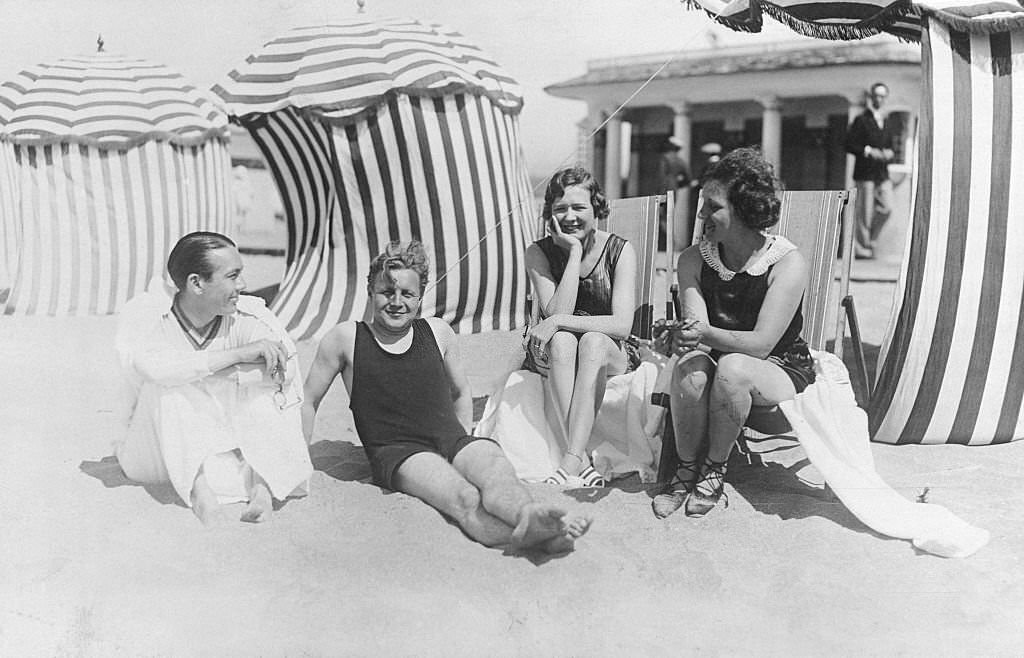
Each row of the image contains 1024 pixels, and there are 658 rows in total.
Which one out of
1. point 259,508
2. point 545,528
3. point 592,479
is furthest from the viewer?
point 592,479

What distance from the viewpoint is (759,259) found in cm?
258

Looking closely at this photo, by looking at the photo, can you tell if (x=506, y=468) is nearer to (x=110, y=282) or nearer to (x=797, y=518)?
(x=797, y=518)

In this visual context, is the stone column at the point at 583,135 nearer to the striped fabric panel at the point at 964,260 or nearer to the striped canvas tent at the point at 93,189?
the striped fabric panel at the point at 964,260

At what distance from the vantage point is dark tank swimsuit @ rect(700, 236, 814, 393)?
2.56m

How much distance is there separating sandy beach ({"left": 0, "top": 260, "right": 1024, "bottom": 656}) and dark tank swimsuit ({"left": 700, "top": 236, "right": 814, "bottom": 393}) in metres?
0.39

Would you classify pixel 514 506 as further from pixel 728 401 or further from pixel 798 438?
pixel 798 438

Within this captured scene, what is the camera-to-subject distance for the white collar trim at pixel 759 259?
2562 mm

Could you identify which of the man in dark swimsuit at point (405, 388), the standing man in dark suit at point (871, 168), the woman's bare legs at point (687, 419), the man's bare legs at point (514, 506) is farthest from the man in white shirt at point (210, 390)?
the standing man in dark suit at point (871, 168)

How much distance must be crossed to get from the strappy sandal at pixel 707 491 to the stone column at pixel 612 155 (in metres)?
1.75

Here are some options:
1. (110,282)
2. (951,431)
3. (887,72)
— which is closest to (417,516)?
(110,282)

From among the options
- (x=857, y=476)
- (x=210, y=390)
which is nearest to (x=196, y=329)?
(x=210, y=390)

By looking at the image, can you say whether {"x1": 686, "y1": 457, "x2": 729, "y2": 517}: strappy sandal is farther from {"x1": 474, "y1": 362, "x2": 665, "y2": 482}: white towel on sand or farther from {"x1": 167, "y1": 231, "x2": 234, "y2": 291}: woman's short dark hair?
{"x1": 167, "y1": 231, "x2": 234, "y2": 291}: woman's short dark hair

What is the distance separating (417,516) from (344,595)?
11.2 inches

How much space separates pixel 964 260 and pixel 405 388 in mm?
1788
